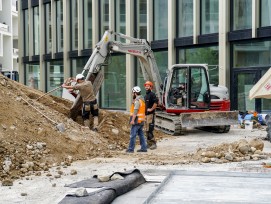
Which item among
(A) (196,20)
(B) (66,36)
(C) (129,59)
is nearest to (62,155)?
(A) (196,20)

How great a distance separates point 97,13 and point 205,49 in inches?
375

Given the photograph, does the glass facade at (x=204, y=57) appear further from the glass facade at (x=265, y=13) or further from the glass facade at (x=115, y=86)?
the glass facade at (x=115, y=86)

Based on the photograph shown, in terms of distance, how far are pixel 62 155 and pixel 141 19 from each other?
18.8 m

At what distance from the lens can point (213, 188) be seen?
749 cm

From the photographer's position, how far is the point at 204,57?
A: 2650 cm

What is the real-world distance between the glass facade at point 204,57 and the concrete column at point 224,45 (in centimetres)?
55

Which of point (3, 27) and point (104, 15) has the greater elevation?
point (3, 27)

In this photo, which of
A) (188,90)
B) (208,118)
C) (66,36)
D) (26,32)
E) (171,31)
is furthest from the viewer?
(26,32)

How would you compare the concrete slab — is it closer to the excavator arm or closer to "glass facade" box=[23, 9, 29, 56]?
the excavator arm

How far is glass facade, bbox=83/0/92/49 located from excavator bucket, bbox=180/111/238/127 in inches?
651

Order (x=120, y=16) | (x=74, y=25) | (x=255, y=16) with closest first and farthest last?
(x=255, y=16)
(x=120, y=16)
(x=74, y=25)

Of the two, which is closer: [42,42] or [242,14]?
[242,14]

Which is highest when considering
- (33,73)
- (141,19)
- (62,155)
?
(141,19)

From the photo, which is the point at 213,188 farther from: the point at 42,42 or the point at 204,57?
the point at 42,42
